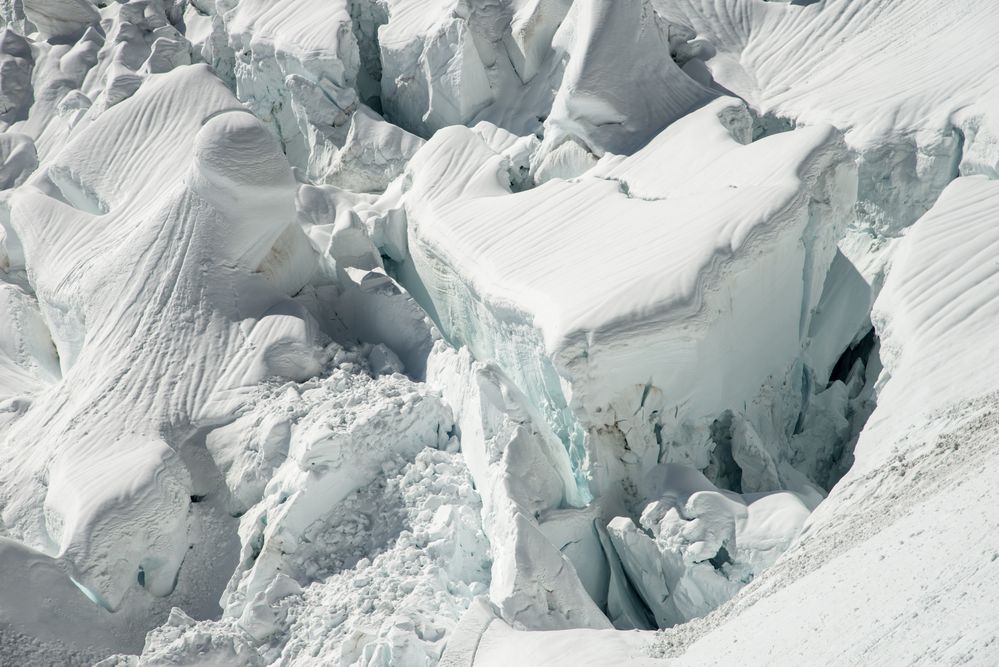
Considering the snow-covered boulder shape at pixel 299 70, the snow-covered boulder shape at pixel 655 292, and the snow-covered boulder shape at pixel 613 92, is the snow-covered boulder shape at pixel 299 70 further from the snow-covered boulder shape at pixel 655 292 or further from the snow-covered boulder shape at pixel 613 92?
the snow-covered boulder shape at pixel 655 292

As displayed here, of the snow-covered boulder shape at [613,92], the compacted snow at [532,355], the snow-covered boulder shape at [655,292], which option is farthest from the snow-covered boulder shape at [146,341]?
the snow-covered boulder shape at [613,92]

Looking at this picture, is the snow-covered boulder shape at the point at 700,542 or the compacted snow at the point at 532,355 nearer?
the compacted snow at the point at 532,355

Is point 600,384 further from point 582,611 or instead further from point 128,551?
point 128,551

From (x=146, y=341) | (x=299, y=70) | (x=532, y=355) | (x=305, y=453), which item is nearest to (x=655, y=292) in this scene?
Result: (x=532, y=355)

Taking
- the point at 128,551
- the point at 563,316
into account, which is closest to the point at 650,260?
the point at 563,316

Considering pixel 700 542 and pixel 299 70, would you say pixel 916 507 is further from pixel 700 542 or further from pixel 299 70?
pixel 299 70

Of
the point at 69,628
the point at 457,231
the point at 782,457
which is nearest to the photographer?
the point at 69,628
